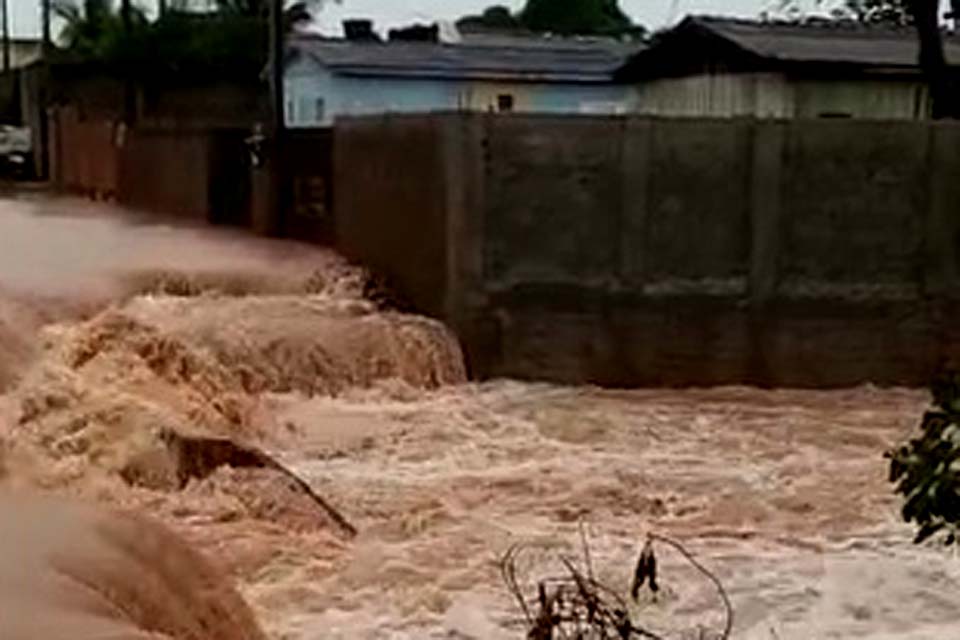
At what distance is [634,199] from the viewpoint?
552 inches

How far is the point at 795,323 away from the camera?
14.3m

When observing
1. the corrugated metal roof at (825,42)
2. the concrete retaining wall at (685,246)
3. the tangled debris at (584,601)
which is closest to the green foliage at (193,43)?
the corrugated metal roof at (825,42)

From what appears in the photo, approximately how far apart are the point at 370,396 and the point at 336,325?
0.95 m

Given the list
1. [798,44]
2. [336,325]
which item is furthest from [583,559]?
[798,44]

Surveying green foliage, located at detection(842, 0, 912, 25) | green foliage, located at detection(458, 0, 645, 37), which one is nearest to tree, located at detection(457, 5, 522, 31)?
green foliage, located at detection(458, 0, 645, 37)

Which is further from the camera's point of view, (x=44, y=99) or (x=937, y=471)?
(x=44, y=99)

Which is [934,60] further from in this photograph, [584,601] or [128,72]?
[128,72]

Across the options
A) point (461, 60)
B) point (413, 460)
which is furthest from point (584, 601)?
point (461, 60)

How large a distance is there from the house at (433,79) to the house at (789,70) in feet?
16.5

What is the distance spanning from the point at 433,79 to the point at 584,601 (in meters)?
25.1

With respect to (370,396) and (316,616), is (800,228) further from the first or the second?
(316,616)

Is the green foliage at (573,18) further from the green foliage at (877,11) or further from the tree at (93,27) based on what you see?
the green foliage at (877,11)

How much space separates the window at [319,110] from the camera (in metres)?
31.0

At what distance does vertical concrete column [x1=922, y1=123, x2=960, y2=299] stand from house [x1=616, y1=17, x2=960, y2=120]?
195 inches
